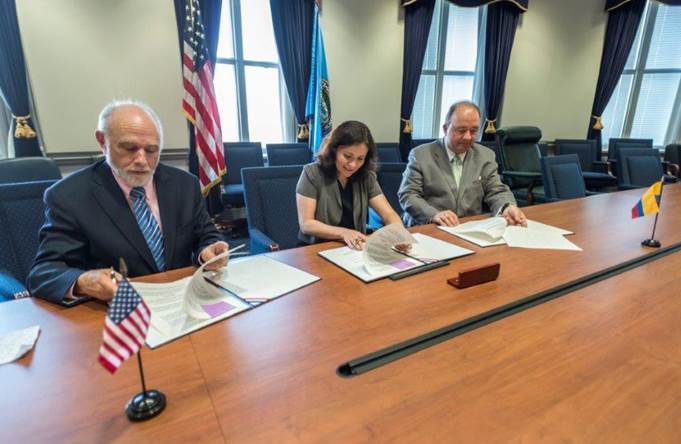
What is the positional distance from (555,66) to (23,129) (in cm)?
679

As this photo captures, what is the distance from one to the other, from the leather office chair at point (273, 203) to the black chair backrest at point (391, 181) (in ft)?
2.50

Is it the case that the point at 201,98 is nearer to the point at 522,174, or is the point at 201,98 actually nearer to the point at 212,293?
the point at 212,293

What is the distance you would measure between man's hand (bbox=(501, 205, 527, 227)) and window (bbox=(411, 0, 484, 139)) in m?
3.63

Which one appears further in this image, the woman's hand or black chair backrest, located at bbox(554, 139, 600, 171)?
black chair backrest, located at bbox(554, 139, 600, 171)

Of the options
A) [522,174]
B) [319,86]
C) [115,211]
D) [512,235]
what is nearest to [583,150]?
[522,174]

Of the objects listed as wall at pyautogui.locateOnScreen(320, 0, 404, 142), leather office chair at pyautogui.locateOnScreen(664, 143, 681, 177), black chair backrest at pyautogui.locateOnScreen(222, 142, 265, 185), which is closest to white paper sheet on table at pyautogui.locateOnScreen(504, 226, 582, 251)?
black chair backrest at pyautogui.locateOnScreen(222, 142, 265, 185)

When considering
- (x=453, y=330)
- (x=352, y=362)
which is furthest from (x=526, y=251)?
(x=352, y=362)

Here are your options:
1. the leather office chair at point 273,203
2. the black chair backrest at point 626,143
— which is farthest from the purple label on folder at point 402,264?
the black chair backrest at point 626,143

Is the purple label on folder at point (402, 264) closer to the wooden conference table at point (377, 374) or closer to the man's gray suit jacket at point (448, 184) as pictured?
the wooden conference table at point (377, 374)

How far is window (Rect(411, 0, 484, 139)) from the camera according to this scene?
491cm

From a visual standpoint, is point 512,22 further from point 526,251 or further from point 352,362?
point 352,362

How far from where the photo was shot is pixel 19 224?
4.63 feet

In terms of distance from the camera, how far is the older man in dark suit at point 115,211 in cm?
109

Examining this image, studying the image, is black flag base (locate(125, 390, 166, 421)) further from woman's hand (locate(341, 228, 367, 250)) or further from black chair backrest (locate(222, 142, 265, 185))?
black chair backrest (locate(222, 142, 265, 185))
